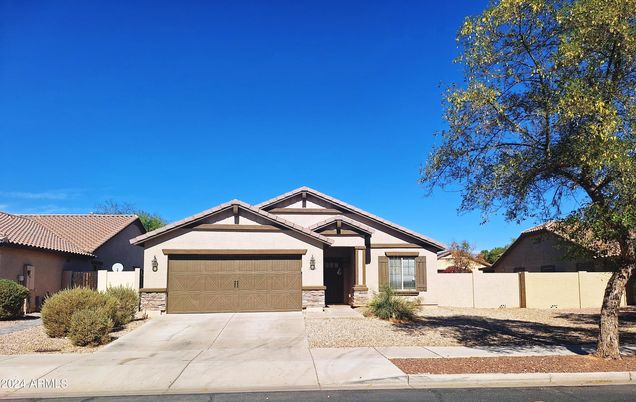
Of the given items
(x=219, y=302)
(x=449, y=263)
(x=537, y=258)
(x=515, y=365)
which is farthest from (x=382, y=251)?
(x=449, y=263)

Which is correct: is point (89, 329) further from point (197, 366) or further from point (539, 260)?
point (539, 260)

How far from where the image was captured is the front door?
2641 cm

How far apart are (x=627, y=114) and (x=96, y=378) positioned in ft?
37.5

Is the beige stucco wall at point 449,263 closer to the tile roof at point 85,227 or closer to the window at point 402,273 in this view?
the window at point 402,273

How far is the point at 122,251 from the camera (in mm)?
34469

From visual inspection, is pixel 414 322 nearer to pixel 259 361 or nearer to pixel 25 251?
pixel 259 361

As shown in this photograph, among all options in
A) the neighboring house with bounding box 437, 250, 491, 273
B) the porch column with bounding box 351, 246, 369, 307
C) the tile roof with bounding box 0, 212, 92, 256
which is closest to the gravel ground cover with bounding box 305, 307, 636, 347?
the porch column with bounding box 351, 246, 369, 307

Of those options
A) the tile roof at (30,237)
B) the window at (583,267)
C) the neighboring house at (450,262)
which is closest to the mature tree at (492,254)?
the neighboring house at (450,262)

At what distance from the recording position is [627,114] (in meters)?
10.9

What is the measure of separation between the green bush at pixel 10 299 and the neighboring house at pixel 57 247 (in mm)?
1817

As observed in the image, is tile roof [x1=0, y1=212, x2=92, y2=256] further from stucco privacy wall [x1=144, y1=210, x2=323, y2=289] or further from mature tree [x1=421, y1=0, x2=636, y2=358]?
mature tree [x1=421, y1=0, x2=636, y2=358]

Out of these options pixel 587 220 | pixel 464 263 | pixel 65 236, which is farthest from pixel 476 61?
pixel 464 263

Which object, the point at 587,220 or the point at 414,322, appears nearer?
the point at 587,220

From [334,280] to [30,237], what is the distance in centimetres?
1412
